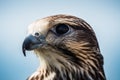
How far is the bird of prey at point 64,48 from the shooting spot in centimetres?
423

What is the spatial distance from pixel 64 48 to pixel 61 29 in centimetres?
11

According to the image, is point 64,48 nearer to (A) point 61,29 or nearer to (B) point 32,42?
(A) point 61,29

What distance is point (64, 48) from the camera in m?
4.32

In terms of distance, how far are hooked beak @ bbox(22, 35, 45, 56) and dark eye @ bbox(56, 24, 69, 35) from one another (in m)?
0.12

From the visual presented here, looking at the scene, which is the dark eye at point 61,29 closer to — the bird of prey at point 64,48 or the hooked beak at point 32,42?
the bird of prey at point 64,48

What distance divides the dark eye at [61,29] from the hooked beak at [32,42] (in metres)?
0.12

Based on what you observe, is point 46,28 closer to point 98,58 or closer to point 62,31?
point 62,31

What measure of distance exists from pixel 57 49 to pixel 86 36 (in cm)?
25

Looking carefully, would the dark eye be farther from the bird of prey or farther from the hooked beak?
the hooked beak

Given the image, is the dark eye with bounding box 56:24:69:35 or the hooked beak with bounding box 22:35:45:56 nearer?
the hooked beak with bounding box 22:35:45:56

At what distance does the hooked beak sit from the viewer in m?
4.16

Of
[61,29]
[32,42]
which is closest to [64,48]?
[61,29]

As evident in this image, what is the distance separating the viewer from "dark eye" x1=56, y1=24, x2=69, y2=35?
429 centimetres

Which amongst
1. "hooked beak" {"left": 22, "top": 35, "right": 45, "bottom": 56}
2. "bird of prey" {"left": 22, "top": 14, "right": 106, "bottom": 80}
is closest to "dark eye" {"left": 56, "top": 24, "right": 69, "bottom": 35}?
"bird of prey" {"left": 22, "top": 14, "right": 106, "bottom": 80}
